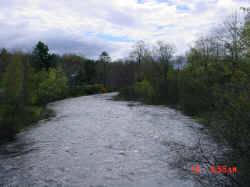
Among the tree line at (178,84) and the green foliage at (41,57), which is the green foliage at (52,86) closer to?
the tree line at (178,84)

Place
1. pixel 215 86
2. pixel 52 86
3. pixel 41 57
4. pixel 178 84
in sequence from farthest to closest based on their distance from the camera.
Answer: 1. pixel 41 57
2. pixel 52 86
3. pixel 178 84
4. pixel 215 86

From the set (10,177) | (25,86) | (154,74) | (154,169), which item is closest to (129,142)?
(154,169)

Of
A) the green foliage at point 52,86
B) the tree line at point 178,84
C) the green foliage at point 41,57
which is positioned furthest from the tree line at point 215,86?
the green foliage at point 41,57

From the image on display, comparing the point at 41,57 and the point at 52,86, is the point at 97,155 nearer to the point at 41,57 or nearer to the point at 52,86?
Result: the point at 52,86

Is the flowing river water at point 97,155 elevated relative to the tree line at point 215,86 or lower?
lower

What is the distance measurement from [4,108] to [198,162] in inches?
409

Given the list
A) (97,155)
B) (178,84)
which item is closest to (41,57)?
(178,84)

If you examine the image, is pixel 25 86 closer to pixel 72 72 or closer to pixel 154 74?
pixel 154 74

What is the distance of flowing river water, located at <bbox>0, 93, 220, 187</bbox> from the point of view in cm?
754

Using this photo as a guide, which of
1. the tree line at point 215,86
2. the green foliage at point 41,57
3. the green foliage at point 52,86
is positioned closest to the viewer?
the tree line at point 215,86

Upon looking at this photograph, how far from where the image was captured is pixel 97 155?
9.98 m

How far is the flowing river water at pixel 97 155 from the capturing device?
24.7ft

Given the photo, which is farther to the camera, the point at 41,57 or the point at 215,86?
the point at 41,57

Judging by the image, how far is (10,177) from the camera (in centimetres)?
779
